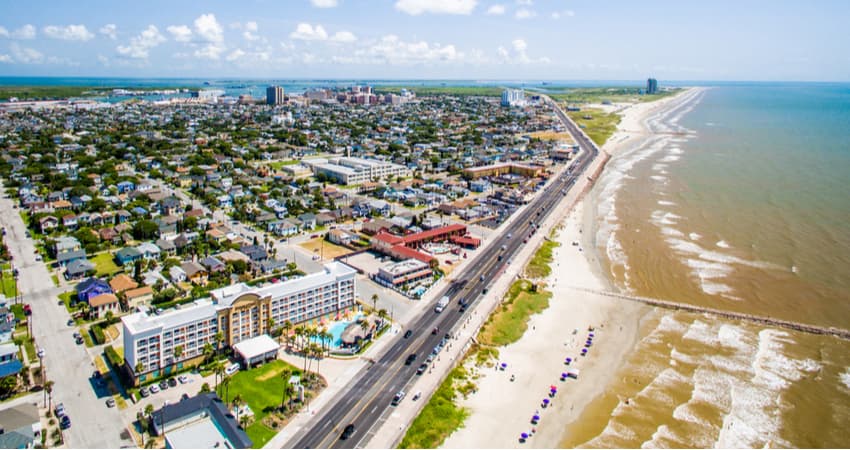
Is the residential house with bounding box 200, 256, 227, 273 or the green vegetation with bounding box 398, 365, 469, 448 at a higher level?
the residential house with bounding box 200, 256, 227, 273

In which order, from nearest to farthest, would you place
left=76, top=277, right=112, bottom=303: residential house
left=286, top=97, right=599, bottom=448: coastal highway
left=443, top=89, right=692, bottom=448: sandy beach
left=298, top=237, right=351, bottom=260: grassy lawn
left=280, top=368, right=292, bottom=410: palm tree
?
left=286, top=97, right=599, bottom=448: coastal highway, left=443, top=89, right=692, bottom=448: sandy beach, left=280, top=368, right=292, bottom=410: palm tree, left=76, top=277, right=112, bottom=303: residential house, left=298, top=237, right=351, bottom=260: grassy lawn

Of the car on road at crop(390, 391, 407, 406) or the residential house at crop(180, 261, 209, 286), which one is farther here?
the residential house at crop(180, 261, 209, 286)

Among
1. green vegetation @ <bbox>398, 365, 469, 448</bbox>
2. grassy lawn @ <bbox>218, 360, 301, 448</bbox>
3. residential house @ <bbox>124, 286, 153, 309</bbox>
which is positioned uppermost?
residential house @ <bbox>124, 286, 153, 309</bbox>

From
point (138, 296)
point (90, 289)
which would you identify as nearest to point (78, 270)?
point (90, 289)

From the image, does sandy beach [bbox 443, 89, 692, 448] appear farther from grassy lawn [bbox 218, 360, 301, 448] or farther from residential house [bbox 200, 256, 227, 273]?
residential house [bbox 200, 256, 227, 273]

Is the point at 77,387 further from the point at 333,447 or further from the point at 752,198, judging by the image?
the point at 752,198

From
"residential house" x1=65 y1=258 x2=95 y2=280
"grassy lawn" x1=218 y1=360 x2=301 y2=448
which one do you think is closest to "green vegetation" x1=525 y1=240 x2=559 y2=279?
"grassy lawn" x1=218 y1=360 x2=301 y2=448
